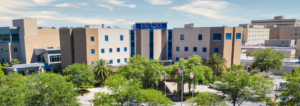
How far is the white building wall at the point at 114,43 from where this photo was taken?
50966mm

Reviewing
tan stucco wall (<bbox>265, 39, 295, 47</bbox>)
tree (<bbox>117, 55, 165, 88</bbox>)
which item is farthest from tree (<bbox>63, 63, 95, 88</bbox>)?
tan stucco wall (<bbox>265, 39, 295, 47</bbox>)

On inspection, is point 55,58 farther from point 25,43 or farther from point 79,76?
point 79,76

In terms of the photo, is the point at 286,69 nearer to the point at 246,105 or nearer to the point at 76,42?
the point at 246,105

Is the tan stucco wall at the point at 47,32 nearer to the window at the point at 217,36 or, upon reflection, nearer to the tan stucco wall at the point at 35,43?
the tan stucco wall at the point at 35,43

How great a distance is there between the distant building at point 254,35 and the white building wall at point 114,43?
85.9 meters

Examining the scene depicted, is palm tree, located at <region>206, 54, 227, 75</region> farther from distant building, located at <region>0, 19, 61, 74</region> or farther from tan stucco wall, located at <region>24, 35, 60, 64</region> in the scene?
tan stucco wall, located at <region>24, 35, 60, 64</region>

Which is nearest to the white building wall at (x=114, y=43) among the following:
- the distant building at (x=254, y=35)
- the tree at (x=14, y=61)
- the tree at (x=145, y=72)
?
the tree at (x=145, y=72)

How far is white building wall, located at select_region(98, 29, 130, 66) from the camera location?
2007 inches

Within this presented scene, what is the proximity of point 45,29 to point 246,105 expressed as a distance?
61.1 meters

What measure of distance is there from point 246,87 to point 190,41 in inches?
1164

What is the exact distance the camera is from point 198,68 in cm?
3619

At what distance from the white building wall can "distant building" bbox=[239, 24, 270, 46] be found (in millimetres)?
85857

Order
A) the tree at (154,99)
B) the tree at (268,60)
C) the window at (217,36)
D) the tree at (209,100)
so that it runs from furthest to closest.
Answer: the tree at (268,60) → the window at (217,36) → the tree at (209,100) → the tree at (154,99)

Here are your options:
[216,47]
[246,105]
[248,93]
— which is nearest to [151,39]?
[216,47]
